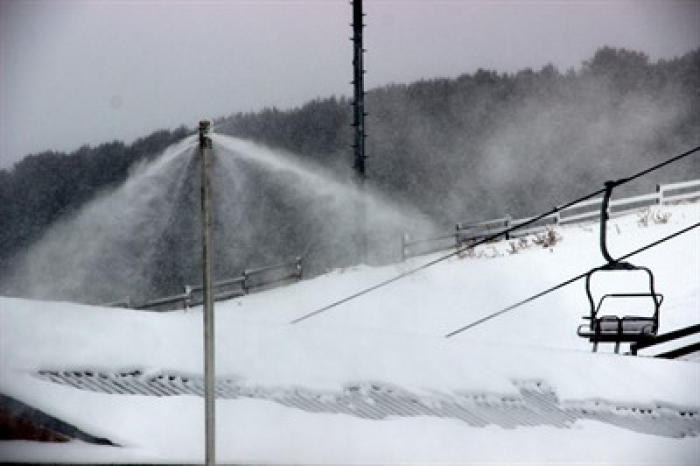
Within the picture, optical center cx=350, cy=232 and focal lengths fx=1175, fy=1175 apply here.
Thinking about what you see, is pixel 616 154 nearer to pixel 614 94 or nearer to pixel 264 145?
pixel 614 94

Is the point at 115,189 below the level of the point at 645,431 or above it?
above

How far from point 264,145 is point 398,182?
1128cm

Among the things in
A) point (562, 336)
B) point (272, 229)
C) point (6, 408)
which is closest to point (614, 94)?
point (272, 229)

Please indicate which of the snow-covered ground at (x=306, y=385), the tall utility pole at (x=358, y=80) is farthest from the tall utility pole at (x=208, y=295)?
the tall utility pole at (x=358, y=80)

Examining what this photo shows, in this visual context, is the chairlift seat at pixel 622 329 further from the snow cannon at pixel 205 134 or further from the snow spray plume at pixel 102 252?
the snow spray plume at pixel 102 252

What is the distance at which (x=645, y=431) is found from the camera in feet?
33.3

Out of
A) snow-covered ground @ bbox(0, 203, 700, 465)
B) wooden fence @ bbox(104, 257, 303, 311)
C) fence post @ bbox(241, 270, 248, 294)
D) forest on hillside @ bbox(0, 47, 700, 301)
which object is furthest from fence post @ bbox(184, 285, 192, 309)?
snow-covered ground @ bbox(0, 203, 700, 465)

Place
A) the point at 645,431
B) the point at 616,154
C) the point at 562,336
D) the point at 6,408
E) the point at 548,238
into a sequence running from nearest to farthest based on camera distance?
the point at 6,408 < the point at 645,431 < the point at 562,336 < the point at 548,238 < the point at 616,154

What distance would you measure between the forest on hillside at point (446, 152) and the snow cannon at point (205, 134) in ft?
124

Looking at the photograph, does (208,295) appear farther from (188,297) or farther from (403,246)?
(403,246)

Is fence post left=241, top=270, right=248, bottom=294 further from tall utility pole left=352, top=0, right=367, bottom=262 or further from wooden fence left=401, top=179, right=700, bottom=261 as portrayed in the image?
tall utility pole left=352, top=0, right=367, bottom=262

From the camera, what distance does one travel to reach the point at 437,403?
9.55 meters

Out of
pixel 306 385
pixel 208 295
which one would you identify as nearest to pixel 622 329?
pixel 306 385

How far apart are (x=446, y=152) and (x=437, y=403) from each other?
47.2 meters
